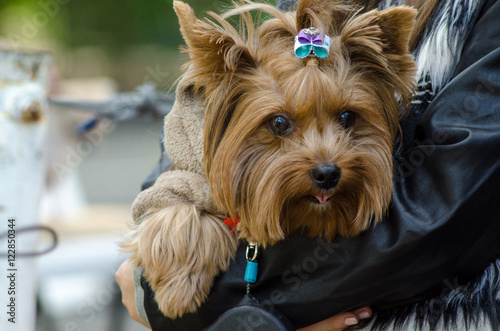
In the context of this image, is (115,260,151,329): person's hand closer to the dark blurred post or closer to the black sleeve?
the black sleeve

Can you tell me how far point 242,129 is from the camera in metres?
1.93

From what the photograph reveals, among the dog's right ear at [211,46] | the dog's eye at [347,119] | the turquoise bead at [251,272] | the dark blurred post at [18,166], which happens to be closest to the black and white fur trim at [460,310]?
the turquoise bead at [251,272]

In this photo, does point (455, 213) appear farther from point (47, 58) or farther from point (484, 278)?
point (47, 58)

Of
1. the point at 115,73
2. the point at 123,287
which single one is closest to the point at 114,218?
the point at 123,287

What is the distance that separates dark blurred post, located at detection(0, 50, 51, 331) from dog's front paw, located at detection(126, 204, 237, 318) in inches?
47.4

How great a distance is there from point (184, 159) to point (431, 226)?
3.07 ft

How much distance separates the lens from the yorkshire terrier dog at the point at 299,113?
6.06 ft

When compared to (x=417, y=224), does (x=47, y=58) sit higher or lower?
higher

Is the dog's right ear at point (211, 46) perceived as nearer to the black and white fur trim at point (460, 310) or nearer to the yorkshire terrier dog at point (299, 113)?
the yorkshire terrier dog at point (299, 113)

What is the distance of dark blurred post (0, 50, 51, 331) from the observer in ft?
9.97

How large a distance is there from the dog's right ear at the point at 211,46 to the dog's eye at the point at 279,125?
0.22 m

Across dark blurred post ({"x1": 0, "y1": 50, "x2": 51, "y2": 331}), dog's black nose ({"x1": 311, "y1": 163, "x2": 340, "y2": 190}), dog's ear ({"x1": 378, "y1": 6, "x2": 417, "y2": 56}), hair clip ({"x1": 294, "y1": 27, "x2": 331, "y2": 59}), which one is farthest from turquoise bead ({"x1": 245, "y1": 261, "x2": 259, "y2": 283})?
dark blurred post ({"x1": 0, "y1": 50, "x2": 51, "y2": 331})

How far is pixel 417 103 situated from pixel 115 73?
19.3m

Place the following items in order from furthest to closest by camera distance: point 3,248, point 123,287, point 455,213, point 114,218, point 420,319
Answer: point 114,218, point 3,248, point 123,287, point 420,319, point 455,213
